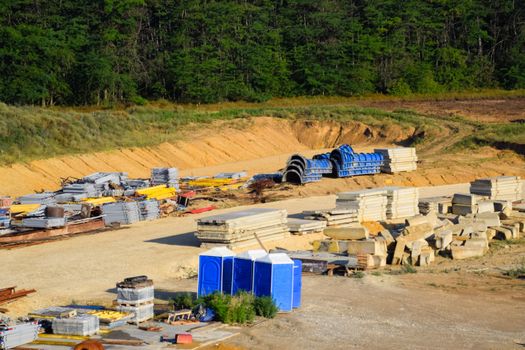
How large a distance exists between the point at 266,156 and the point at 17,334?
35.9m

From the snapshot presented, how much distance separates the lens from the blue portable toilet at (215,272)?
1742cm

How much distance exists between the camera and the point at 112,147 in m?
42.2

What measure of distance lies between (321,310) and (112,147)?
2623cm

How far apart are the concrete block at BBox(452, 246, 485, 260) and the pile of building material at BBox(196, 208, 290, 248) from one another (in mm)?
4296

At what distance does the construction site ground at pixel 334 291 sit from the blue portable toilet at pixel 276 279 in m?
0.31

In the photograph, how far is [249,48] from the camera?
247ft

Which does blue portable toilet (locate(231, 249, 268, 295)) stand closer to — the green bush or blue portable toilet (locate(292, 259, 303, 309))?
the green bush

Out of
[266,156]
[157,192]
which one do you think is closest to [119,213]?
[157,192]

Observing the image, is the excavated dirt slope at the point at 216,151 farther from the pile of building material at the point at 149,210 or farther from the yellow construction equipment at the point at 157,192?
the pile of building material at the point at 149,210

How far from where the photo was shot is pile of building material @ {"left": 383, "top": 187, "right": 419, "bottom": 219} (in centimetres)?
2814

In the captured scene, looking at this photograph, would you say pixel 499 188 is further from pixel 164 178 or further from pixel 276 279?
pixel 276 279

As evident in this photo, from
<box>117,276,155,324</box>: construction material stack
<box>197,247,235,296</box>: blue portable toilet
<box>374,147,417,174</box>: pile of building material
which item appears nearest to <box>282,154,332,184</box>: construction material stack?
<box>374,147,417,174</box>: pile of building material

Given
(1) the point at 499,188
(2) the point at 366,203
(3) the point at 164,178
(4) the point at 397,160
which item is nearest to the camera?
(2) the point at 366,203

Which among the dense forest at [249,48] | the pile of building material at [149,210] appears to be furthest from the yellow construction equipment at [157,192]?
the dense forest at [249,48]
